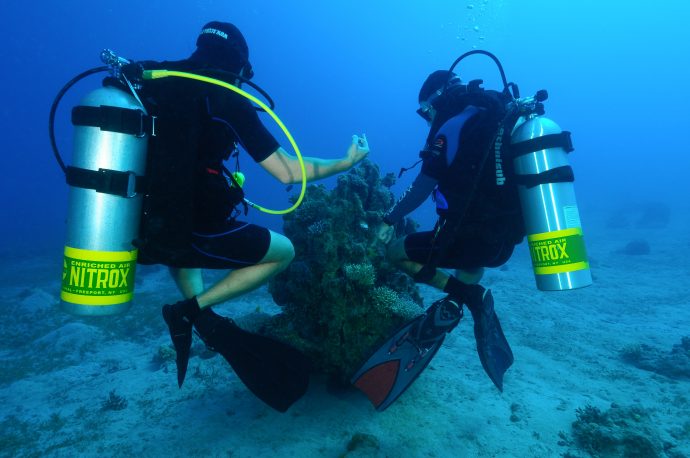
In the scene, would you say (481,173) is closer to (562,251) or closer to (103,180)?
(562,251)

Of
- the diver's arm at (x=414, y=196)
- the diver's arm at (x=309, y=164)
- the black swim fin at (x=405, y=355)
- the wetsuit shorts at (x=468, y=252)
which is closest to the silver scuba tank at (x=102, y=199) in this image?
the diver's arm at (x=309, y=164)

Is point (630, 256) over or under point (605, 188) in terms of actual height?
under

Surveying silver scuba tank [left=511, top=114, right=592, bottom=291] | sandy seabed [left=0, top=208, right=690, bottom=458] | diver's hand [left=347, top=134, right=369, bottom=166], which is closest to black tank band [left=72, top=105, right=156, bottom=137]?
diver's hand [left=347, top=134, right=369, bottom=166]

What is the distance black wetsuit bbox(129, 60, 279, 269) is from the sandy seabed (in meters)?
2.34

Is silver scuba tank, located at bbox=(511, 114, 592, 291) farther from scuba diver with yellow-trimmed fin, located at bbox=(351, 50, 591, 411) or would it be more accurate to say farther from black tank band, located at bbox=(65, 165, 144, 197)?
black tank band, located at bbox=(65, 165, 144, 197)

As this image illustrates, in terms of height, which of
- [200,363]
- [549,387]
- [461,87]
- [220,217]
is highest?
[461,87]

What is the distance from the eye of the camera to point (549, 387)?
5.13 metres

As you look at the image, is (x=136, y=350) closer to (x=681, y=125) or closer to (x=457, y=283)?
(x=457, y=283)

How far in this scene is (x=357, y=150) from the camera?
11.7ft

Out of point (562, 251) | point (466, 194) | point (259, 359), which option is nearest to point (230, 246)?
point (259, 359)

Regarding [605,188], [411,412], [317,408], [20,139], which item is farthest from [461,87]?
[20,139]

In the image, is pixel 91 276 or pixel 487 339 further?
pixel 487 339

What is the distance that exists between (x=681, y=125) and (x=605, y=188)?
12635 cm

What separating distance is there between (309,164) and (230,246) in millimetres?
1113
